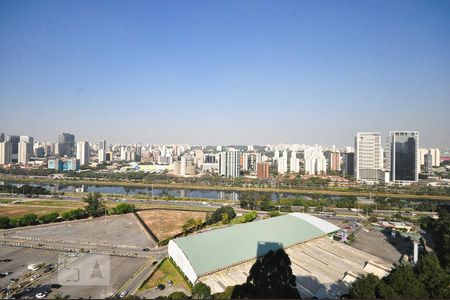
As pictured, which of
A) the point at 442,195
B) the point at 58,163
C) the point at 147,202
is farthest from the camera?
the point at 58,163

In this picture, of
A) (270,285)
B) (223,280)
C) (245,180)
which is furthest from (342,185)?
(270,285)

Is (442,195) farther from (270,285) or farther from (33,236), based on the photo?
(33,236)

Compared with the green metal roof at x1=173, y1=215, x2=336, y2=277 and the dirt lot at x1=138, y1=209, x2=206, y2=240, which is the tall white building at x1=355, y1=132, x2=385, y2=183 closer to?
the dirt lot at x1=138, y1=209, x2=206, y2=240

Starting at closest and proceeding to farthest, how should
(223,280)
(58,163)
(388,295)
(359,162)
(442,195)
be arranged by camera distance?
1. (388,295)
2. (223,280)
3. (442,195)
4. (359,162)
5. (58,163)

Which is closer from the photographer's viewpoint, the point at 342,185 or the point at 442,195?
the point at 442,195

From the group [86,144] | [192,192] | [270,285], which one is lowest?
[192,192]

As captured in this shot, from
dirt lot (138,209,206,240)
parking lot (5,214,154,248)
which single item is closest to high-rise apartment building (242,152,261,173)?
dirt lot (138,209,206,240)
